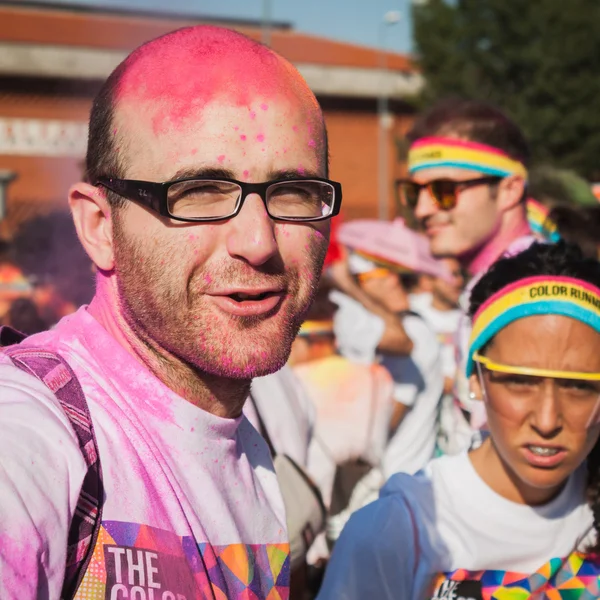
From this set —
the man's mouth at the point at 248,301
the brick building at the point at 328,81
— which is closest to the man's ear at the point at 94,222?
the man's mouth at the point at 248,301

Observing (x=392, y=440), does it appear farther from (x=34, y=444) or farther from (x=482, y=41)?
(x=482, y=41)

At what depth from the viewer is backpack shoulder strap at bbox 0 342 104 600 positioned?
130cm

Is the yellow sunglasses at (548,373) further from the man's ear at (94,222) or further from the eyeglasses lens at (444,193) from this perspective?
the eyeglasses lens at (444,193)

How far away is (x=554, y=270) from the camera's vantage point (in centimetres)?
264

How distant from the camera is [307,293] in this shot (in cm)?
176

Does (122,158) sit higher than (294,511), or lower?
higher

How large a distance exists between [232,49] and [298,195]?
0.32 metres

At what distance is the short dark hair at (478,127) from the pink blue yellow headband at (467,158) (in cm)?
4

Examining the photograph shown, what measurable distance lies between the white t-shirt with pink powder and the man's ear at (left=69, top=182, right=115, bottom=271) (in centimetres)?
12

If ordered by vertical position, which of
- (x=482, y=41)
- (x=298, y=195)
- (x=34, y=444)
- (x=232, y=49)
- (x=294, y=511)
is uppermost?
(x=482, y=41)

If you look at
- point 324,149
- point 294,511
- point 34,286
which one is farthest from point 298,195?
point 34,286

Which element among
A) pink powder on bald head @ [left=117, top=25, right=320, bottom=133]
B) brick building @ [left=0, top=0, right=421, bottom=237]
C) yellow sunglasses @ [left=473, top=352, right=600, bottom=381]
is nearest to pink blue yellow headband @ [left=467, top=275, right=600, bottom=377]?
yellow sunglasses @ [left=473, top=352, right=600, bottom=381]

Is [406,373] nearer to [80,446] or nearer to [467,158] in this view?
[467,158]

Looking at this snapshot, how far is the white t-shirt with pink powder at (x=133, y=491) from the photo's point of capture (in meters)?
1.23
